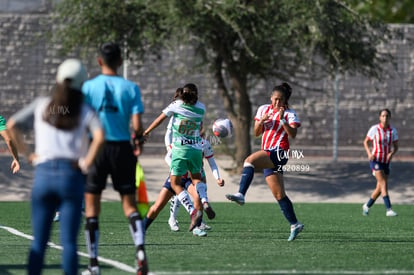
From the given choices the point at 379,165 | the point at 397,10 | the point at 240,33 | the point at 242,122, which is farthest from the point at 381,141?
the point at 397,10

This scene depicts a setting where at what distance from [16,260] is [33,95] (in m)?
21.6

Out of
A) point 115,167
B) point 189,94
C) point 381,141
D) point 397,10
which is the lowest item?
point 381,141

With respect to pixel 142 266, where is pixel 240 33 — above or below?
above

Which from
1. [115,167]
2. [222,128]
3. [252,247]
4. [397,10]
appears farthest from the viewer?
[397,10]

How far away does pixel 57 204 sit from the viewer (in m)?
7.22

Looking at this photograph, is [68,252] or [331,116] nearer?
[68,252]

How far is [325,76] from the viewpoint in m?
29.4

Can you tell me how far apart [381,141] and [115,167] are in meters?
13.0

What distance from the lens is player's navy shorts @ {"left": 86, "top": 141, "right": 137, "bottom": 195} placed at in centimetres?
877

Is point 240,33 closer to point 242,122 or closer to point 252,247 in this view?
point 242,122

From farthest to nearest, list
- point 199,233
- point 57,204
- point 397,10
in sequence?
point 397,10, point 199,233, point 57,204

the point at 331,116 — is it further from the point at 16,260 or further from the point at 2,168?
the point at 16,260

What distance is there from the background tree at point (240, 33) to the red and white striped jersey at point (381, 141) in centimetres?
484

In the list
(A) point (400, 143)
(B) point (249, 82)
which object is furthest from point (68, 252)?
(A) point (400, 143)
